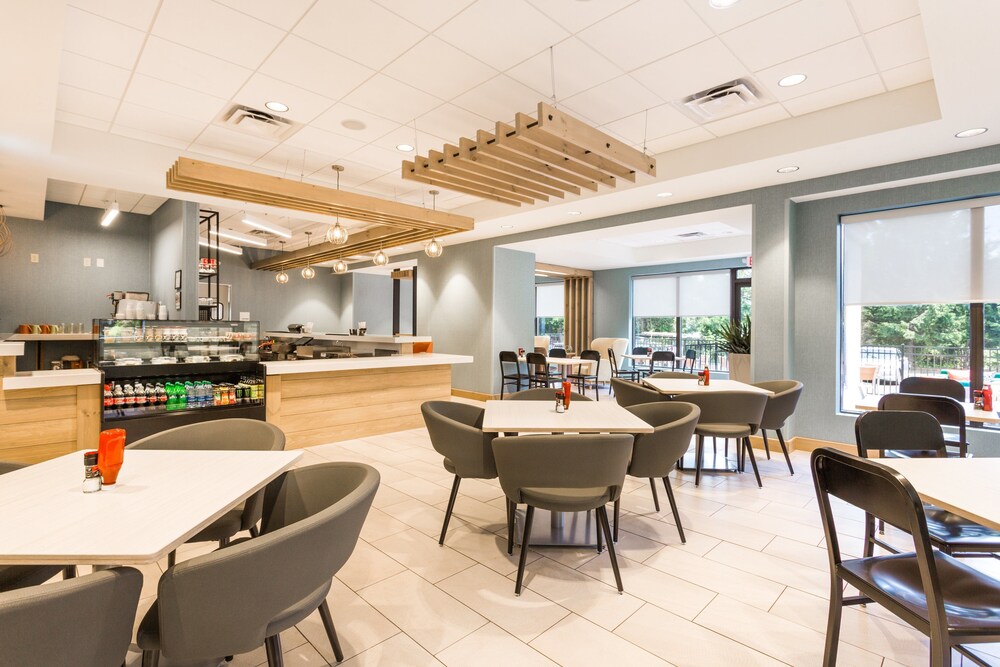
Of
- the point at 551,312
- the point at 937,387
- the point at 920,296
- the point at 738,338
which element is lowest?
the point at 937,387

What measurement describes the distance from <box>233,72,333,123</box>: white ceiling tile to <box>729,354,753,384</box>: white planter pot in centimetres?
520

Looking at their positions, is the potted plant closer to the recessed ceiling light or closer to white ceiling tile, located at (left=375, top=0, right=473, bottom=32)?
the recessed ceiling light

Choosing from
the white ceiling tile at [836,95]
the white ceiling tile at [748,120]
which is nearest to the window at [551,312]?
the white ceiling tile at [748,120]

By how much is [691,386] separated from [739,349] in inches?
80.3

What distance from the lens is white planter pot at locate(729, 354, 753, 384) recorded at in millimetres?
5902

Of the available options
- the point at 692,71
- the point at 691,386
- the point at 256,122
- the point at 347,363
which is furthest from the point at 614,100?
the point at 347,363

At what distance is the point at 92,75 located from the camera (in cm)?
348

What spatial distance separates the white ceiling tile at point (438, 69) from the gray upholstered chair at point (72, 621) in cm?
314

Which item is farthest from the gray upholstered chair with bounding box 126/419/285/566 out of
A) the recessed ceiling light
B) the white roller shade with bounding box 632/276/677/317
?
the white roller shade with bounding box 632/276/677/317

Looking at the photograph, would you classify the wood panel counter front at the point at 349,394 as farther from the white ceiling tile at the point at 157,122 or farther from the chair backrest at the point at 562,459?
the chair backrest at the point at 562,459

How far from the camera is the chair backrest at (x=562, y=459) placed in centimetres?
234

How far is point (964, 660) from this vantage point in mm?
2029

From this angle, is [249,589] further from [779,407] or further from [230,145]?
[230,145]

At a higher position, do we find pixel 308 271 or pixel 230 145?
pixel 230 145
